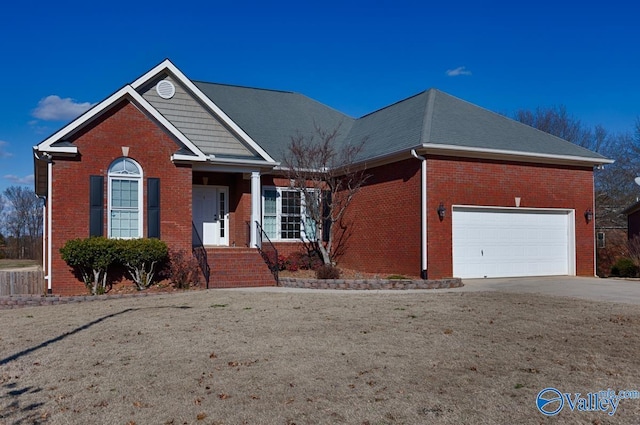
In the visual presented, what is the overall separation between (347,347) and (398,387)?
6.63ft

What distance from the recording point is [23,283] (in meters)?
16.0

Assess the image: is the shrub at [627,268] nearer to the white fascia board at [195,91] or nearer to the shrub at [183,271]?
the white fascia board at [195,91]

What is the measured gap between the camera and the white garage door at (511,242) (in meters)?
18.4

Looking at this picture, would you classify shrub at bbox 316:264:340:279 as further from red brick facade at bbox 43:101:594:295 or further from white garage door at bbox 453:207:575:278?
white garage door at bbox 453:207:575:278

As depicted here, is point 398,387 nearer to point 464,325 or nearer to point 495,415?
point 495,415

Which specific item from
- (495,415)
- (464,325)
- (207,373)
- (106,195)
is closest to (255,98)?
(106,195)

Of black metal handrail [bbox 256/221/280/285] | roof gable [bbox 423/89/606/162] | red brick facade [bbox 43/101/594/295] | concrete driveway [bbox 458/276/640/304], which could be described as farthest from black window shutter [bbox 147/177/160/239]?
concrete driveway [bbox 458/276/640/304]

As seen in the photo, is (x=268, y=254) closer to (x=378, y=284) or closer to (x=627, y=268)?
(x=378, y=284)

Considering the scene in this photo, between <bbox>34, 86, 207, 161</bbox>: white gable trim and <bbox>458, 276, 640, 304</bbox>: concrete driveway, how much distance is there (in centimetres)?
883

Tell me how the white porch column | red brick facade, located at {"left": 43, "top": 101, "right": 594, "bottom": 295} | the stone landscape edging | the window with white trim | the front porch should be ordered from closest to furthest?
the stone landscape edging < red brick facade, located at {"left": 43, "top": 101, "right": 594, "bottom": 295} < the front porch < the white porch column < the window with white trim

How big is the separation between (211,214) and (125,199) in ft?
15.1

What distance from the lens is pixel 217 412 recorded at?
5.71 m

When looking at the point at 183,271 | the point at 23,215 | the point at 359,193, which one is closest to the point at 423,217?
the point at 359,193

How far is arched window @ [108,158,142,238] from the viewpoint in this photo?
55.6ft
